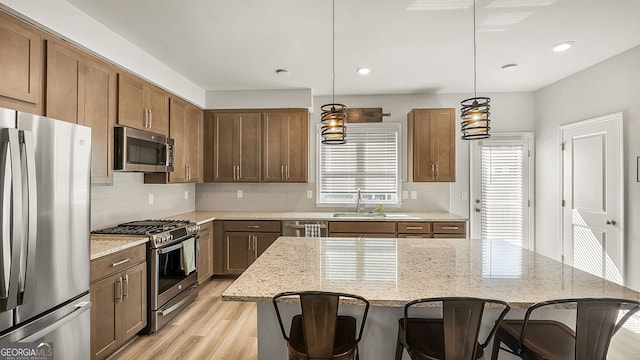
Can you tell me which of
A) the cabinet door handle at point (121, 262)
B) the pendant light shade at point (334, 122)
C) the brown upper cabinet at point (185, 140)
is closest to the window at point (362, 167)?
the brown upper cabinet at point (185, 140)

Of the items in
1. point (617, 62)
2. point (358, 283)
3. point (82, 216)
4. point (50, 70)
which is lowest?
point (358, 283)

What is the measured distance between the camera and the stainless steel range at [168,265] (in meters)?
2.76

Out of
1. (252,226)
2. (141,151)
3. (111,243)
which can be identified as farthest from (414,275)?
(252,226)

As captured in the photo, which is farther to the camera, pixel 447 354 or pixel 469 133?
pixel 469 133

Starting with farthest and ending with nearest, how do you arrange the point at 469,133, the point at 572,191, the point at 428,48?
the point at 572,191, the point at 428,48, the point at 469,133

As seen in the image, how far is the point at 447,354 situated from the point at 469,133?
155cm

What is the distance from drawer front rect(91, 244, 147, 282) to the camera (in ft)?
7.07

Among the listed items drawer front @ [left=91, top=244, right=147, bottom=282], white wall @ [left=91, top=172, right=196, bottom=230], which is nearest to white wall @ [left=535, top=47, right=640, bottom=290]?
drawer front @ [left=91, top=244, right=147, bottom=282]

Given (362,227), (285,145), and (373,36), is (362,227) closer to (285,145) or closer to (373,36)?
(285,145)

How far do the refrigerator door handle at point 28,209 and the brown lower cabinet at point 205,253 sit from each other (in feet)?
7.24

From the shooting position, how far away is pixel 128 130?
9.25ft

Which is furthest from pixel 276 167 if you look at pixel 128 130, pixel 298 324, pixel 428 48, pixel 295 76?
pixel 298 324

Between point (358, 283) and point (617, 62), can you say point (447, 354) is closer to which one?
point (358, 283)

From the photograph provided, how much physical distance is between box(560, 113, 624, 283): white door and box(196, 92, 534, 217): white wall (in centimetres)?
74
